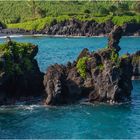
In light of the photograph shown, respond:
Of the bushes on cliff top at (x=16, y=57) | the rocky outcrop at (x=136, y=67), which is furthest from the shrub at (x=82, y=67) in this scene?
the rocky outcrop at (x=136, y=67)

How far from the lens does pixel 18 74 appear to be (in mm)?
96188

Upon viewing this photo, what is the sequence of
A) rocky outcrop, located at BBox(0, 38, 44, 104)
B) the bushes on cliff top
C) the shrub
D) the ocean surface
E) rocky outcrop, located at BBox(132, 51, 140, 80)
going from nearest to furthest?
1. the ocean surface
2. rocky outcrop, located at BBox(0, 38, 44, 104)
3. the bushes on cliff top
4. the shrub
5. rocky outcrop, located at BBox(132, 51, 140, 80)

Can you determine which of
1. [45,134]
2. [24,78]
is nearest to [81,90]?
[24,78]

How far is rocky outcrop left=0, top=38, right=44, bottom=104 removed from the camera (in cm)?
9500

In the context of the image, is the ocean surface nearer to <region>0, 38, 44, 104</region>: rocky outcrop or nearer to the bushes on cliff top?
<region>0, 38, 44, 104</region>: rocky outcrop

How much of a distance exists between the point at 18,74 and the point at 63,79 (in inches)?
299

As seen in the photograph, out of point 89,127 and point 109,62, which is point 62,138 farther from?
point 109,62

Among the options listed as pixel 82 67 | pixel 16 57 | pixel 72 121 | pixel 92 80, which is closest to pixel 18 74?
pixel 16 57

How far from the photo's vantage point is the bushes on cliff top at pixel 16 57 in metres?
95.5

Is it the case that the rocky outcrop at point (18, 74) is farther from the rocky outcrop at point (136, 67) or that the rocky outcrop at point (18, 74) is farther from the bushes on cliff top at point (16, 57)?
the rocky outcrop at point (136, 67)

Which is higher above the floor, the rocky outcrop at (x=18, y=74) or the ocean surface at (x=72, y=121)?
the rocky outcrop at (x=18, y=74)

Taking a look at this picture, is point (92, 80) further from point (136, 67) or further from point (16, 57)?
point (136, 67)

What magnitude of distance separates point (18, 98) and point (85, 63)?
13.5 metres

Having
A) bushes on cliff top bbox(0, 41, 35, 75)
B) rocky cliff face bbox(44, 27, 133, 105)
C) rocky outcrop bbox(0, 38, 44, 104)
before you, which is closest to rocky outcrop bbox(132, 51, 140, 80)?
rocky cliff face bbox(44, 27, 133, 105)
